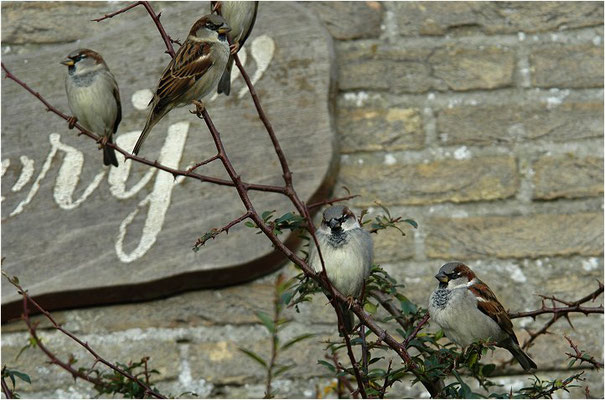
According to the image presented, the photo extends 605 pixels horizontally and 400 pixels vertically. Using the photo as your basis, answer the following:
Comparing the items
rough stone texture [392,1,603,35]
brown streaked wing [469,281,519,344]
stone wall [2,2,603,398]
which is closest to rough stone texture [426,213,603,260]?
stone wall [2,2,603,398]

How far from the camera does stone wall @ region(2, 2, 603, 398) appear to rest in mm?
2096

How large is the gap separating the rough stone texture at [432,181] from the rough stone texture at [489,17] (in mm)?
352

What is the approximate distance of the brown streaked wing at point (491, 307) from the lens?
4.90 feet

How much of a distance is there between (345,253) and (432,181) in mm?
766

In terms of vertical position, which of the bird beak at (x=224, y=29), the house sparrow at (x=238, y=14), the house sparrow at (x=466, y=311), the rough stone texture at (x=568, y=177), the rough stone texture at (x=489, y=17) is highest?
the rough stone texture at (x=489, y=17)

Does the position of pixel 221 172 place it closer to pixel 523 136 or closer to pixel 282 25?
pixel 282 25

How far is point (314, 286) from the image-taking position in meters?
1.33

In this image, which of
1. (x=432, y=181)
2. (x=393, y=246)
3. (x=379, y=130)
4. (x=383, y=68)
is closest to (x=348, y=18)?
(x=383, y=68)

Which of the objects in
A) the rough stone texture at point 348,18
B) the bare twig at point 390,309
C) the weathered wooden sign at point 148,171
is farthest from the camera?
the rough stone texture at point 348,18

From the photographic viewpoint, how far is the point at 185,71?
1.51 m

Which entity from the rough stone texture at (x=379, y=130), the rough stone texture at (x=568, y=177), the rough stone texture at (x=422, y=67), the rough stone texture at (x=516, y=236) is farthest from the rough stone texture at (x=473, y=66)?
the rough stone texture at (x=516, y=236)

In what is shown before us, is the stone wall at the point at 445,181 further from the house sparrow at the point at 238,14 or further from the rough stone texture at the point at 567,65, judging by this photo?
the house sparrow at the point at 238,14

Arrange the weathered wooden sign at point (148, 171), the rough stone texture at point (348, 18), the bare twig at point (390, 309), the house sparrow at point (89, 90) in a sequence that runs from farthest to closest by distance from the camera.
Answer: the rough stone texture at point (348, 18) < the weathered wooden sign at point (148, 171) < the house sparrow at point (89, 90) < the bare twig at point (390, 309)

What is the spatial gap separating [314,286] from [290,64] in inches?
39.1
